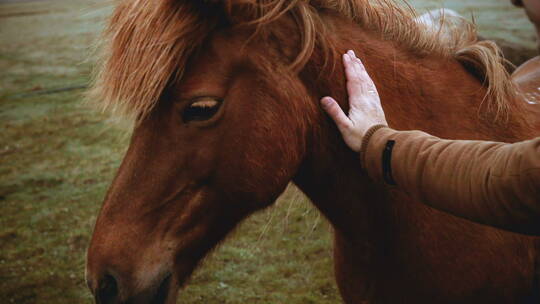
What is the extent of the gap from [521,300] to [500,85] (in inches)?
32.5

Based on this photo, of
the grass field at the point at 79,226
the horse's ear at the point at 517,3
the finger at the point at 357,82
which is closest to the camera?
the horse's ear at the point at 517,3

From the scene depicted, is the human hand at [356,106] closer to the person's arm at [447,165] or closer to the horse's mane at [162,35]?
the person's arm at [447,165]

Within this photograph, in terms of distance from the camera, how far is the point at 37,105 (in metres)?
9.34

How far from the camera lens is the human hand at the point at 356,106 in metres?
1.39

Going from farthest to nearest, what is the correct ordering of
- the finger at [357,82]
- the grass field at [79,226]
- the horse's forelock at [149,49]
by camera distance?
the grass field at [79,226], the finger at [357,82], the horse's forelock at [149,49]

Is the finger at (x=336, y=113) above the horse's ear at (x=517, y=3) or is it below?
below

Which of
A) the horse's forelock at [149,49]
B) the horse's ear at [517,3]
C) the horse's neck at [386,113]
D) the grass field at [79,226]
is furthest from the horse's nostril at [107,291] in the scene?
the horse's ear at [517,3]

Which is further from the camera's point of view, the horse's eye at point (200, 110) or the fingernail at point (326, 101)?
the fingernail at point (326, 101)

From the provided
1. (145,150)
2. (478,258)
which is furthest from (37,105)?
(478,258)

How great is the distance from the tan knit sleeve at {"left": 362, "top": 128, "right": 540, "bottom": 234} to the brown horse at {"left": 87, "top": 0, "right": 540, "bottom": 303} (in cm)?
24

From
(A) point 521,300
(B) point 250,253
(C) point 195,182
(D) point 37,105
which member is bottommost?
(D) point 37,105

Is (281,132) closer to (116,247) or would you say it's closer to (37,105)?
(116,247)

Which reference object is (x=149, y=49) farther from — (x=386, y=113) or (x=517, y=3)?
(x=517, y=3)

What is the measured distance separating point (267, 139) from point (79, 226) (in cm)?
397
